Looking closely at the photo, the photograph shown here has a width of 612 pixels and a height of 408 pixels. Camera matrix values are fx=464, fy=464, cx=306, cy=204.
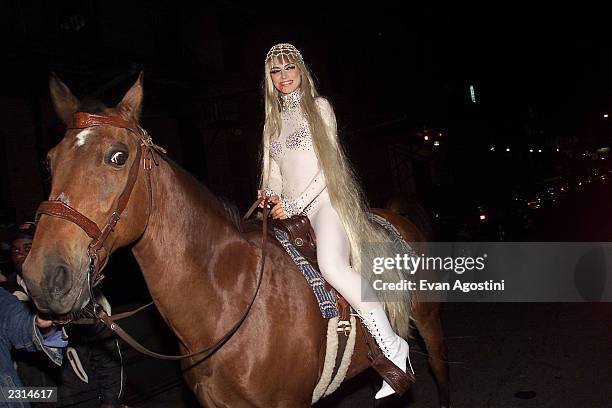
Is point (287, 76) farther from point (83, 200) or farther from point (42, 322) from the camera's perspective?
point (42, 322)

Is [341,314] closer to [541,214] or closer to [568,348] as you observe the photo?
[568,348]

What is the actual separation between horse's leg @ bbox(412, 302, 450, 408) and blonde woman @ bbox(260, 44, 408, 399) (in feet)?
3.56

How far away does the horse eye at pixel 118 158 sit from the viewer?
2086 millimetres

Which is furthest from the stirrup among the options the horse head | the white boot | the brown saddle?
the horse head

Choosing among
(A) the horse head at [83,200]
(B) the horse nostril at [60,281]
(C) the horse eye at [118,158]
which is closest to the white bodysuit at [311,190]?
(A) the horse head at [83,200]

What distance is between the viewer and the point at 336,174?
3.05 meters

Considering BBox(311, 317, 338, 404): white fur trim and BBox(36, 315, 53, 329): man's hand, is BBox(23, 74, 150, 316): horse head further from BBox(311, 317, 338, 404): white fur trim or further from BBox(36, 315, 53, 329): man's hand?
BBox(311, 317, 338, 404): white fur trim

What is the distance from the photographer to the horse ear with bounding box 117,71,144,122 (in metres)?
2.30

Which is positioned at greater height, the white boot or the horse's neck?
the horse's neck

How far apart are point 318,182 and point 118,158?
135 cm

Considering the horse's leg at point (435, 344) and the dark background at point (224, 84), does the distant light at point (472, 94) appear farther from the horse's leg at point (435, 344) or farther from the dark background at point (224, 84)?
the horse's leg at point (435, 344)

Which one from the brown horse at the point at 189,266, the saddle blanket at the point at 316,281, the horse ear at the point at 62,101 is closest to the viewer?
the brown horse at the point at 189,266

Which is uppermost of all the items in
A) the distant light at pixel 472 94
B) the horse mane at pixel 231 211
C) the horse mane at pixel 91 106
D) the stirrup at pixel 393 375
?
the distant light at pixel 472 94

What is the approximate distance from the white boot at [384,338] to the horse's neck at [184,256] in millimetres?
870
